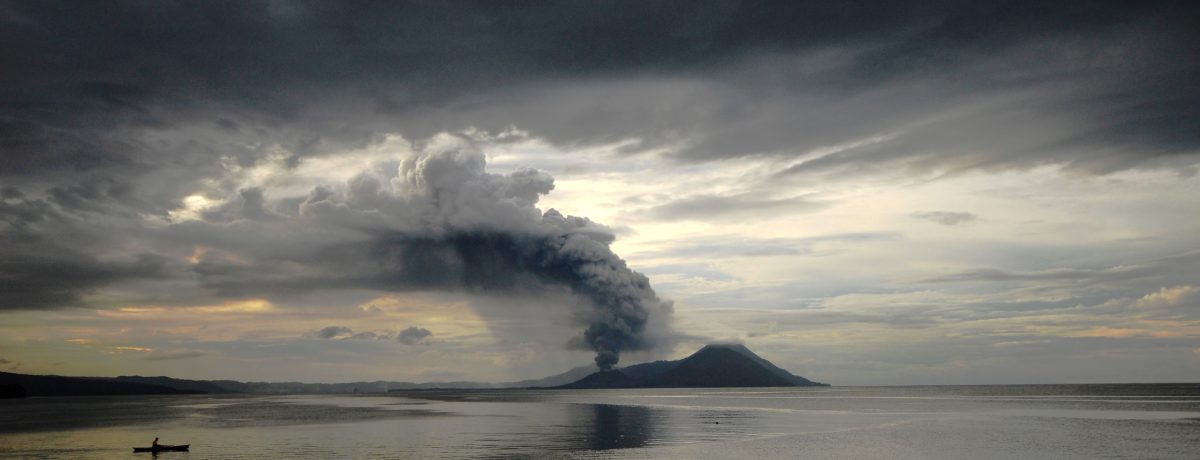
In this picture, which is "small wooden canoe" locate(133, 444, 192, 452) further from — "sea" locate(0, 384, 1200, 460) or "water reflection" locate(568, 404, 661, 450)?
"water reflection" locate(568, 404, 661, 450)

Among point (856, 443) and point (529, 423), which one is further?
point (529, 423)

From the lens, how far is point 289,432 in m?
97.8

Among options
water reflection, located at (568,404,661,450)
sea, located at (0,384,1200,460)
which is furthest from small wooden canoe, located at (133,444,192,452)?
water reflection, located at (568,404,661,450)

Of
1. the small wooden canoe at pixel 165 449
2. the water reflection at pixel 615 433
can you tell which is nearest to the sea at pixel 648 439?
the water reflection at pixel 615 433

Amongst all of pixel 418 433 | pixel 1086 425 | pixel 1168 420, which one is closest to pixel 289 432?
pixel 418 433

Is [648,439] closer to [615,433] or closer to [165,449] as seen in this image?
[615,433]

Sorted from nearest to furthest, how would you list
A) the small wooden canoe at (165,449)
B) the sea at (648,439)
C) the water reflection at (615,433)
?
the sea at (648,439), the small wooden canoe at (165,449), the water reflection at (615,433)

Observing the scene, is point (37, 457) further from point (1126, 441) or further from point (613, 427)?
point (1126, 441)

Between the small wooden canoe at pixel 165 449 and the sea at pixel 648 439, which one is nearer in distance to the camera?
the sea at pixel 648 439

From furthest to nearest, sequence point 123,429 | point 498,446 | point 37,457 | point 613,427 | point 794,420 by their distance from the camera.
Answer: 1. point 794,420
2. point 123,429
3. point 613,427
4. point 498,446
5. point 37,457

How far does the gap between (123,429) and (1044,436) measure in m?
117

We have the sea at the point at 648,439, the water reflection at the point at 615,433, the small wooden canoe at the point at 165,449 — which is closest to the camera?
the sea at the point at 648,439

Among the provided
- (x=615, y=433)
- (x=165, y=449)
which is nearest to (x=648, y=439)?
(x=615, y=433)

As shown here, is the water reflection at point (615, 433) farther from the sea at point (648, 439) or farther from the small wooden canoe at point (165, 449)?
the small wooden canoe at point (165, 449)
